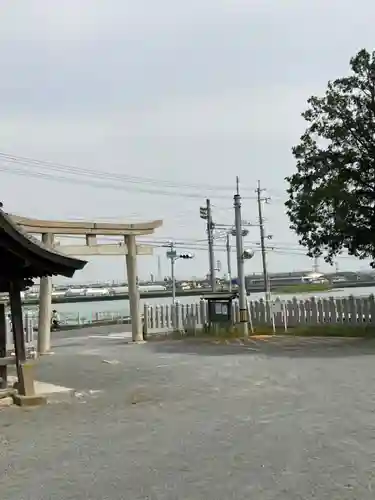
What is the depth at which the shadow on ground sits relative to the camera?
1720cm

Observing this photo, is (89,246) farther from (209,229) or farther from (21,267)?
(209,229)

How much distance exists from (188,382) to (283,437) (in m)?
5.27

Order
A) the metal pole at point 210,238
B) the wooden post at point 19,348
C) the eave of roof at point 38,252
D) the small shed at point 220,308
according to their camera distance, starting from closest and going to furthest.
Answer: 1. the eave of roof at point 38,252
2. the wooden post at point 19,348
3. the small shed at point 220,308
4. the metal pole at point 210,238

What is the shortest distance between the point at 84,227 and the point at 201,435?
15.6 meters

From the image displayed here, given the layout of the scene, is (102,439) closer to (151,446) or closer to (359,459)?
(151,446)

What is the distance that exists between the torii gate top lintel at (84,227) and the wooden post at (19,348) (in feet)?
29.1

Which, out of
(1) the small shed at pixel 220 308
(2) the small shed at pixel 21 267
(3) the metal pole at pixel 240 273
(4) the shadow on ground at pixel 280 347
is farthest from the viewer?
(1) the small shed at pixel 220 308

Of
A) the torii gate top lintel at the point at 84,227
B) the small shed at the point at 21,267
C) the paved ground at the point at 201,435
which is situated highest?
the torii gate top lintel at the point at 84,227

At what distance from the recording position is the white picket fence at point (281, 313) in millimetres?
23891

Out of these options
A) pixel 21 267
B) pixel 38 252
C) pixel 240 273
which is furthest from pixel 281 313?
pixel 38 252

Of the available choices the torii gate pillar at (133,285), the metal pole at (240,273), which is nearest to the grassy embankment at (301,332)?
the metal pole at (240,273)

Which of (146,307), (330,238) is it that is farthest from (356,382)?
(146,307)

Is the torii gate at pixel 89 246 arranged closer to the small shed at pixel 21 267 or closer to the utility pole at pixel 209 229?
the small shed at pixel 21 267

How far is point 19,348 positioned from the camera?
11.4 metres
